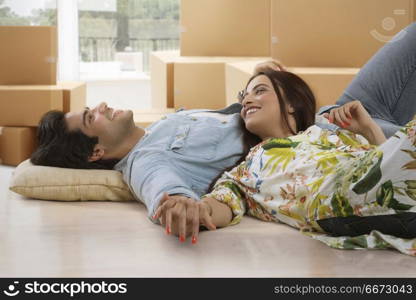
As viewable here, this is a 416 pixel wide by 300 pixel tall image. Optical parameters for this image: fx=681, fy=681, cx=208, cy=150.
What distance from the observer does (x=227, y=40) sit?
3.02m

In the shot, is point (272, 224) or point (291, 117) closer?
point (272, 224)

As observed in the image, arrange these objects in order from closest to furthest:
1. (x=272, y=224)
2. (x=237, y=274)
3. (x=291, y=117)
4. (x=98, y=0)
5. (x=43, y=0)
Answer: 1. (x=237, y=274)
2. (x=272, y=224)
3. (x=291, y=117)
4. (x=43, y=0)
5. (x=98, y=0)

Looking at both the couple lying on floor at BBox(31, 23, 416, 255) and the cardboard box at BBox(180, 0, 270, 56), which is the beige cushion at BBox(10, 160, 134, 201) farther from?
the cardboard box at BBox(180, 0, 270, 56)

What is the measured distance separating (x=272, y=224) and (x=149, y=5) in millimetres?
3279

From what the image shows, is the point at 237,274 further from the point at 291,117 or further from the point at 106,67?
the point at 106,67

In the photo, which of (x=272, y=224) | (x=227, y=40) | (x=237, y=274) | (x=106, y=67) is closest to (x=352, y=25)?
(x=227, y=40)

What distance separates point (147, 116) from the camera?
8.52 ft

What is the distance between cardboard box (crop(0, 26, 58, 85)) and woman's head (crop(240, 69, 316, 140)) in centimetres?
109

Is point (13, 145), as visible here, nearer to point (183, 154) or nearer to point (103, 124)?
point (103, 124)

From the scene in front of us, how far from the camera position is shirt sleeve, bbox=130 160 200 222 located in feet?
4.56

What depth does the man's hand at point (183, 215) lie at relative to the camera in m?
1.28

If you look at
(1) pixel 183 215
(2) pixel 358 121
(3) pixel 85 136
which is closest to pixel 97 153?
(3) pixel 85 136

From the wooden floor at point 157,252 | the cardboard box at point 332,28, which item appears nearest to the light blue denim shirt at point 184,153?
the wooden floor at point 157,252

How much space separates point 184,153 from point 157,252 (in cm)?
40
